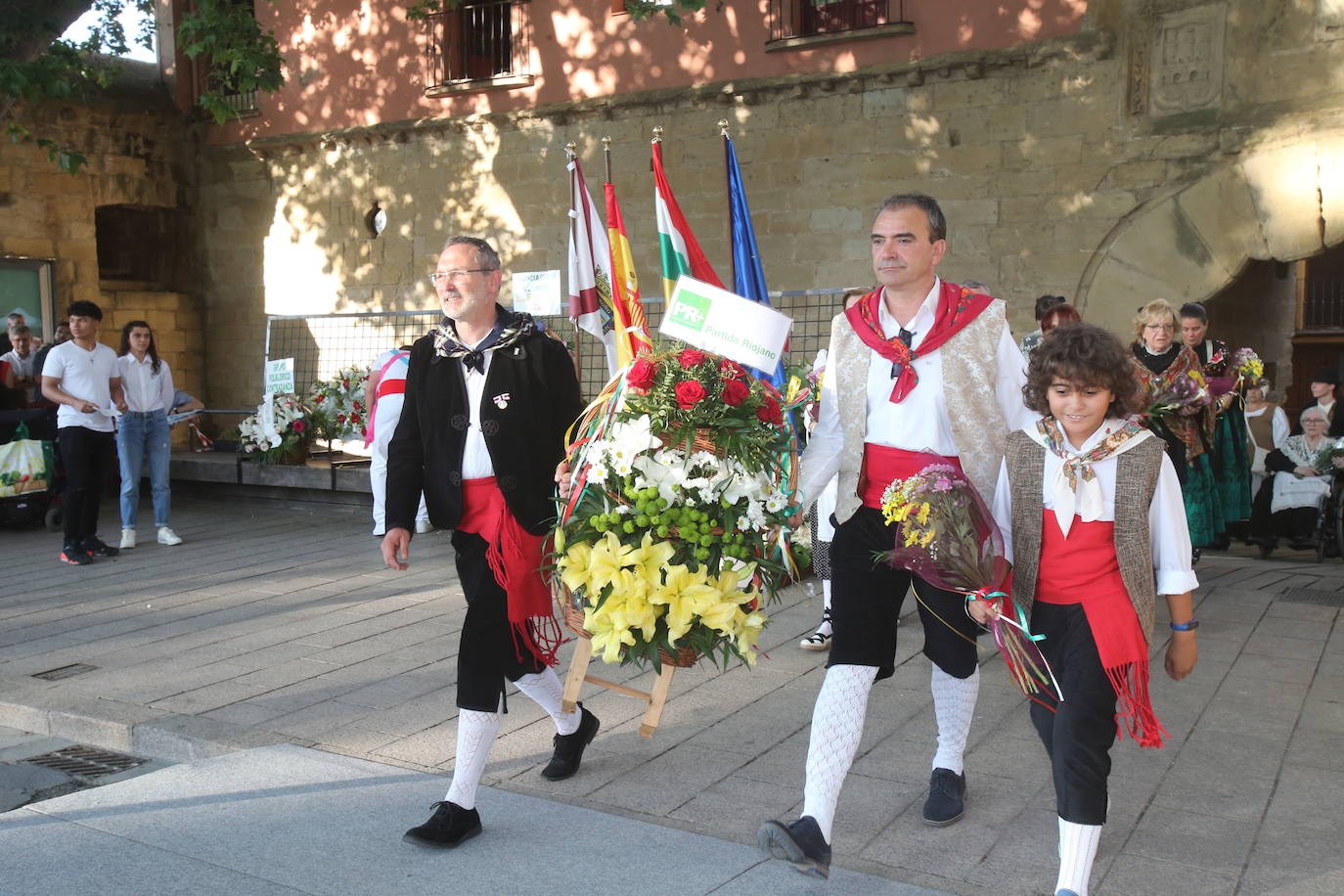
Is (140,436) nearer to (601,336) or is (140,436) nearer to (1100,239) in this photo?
(601,336)

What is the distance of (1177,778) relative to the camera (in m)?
4.27

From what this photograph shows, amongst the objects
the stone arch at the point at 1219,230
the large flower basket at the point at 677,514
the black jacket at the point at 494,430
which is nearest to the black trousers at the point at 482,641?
the black jacket at the point at 494,430

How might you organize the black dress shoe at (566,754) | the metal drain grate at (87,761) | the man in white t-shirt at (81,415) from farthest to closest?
the man in white t-shirt at (81,415) < the metal drain grate at (87,761) < the black dress shoe at (566,754)

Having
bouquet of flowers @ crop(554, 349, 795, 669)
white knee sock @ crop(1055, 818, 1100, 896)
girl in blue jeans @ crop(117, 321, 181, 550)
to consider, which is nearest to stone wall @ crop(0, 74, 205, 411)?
girl in blue jeans @ crop(117, 321, 181, 550)

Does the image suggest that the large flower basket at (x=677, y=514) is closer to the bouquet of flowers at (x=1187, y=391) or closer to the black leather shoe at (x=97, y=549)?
the bouquet of flowers at (x=1187, y=391)

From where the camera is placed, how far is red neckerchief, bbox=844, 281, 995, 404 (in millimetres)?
3709

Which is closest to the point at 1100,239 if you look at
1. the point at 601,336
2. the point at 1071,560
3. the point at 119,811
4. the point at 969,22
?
the point at 969,22

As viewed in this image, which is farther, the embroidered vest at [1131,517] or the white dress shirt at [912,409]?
the white dress shirt at [912,409]

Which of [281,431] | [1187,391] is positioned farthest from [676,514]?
[281,431]

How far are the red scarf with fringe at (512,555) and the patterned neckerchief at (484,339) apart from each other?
406 millimetres

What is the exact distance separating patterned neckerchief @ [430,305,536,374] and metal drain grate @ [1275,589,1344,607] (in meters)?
5.47

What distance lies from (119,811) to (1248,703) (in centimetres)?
440

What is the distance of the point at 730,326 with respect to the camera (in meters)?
3.84

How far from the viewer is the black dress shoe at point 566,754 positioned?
14.4 ft
